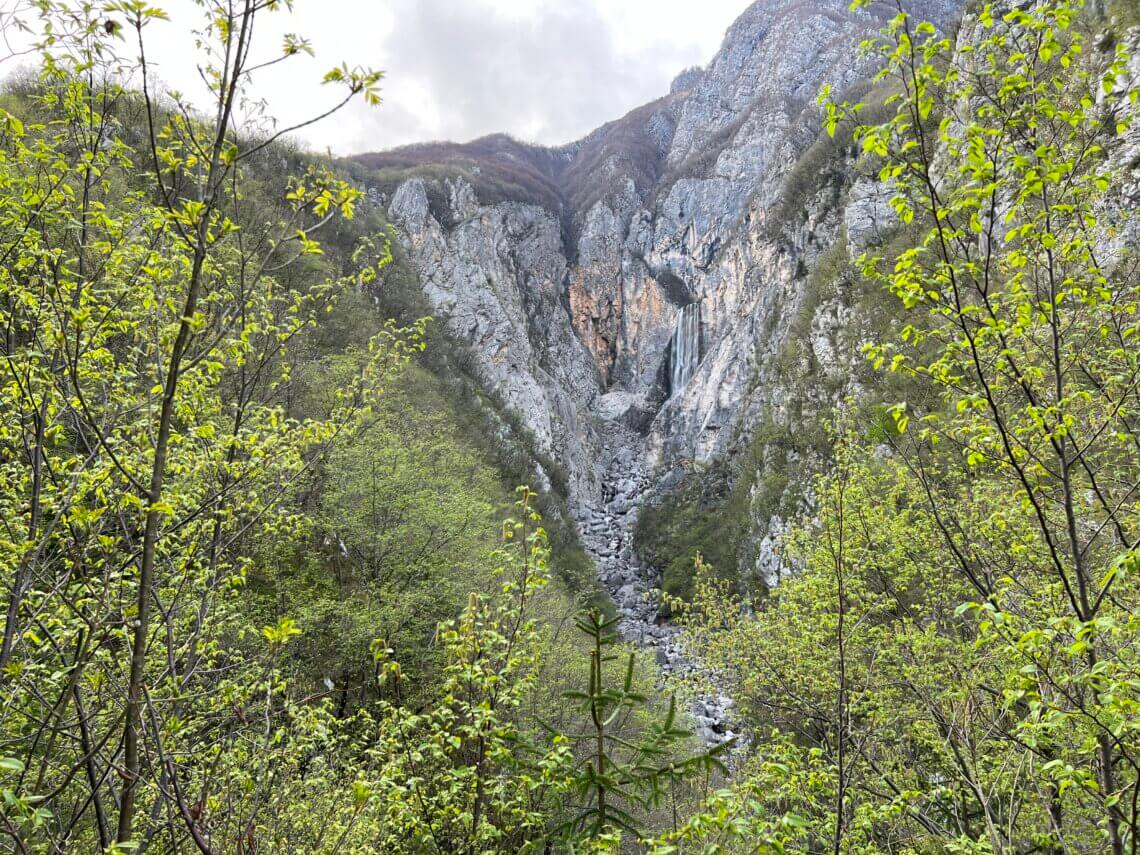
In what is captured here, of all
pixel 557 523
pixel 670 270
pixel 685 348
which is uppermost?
pixel 670 270

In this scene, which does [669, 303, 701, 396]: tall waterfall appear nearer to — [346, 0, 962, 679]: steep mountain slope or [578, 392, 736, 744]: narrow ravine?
[346, 0, 962, 679]: steep mountain slope

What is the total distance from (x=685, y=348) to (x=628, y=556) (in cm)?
3476

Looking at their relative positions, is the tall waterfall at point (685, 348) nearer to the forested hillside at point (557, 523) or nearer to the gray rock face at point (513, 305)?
the gray rock face at point (513, 305)

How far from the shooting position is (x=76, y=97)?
332cm

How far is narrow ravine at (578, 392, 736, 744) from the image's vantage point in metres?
22.9

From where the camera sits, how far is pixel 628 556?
5141 centimetres

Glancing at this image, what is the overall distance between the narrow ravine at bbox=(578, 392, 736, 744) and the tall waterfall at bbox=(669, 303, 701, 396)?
8665mm

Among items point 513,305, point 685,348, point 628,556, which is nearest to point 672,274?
point 685,348

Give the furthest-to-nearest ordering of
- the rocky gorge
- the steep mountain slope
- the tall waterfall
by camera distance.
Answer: the tall waterfall → the steep mountain slope → the rocky gorge

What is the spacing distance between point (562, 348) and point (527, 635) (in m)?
78.5

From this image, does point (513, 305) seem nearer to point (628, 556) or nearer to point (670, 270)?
point (670, 270)

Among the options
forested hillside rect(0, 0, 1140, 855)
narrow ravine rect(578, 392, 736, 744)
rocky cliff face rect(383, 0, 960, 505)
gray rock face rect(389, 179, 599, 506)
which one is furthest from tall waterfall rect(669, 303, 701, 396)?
forested hillside rect(0, 0, 1140, 855)

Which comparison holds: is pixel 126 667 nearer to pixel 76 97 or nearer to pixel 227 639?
pixel 76 97

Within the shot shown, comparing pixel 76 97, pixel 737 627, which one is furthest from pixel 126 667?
pixel 737 627
